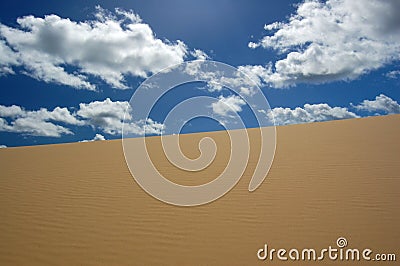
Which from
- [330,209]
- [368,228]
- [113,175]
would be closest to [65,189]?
[113,175]

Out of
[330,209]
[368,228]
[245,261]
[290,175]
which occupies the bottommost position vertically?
[245,261]

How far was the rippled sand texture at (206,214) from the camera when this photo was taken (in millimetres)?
4336

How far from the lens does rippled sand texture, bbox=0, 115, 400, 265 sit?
14.2 ft

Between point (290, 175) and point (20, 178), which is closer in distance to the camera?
point (290, 175)

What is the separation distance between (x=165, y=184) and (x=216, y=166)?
2255 millimetres

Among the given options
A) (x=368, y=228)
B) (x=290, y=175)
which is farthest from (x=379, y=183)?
(x=368, y=228)

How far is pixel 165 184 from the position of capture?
328 inches

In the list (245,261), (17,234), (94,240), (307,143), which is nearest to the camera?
(245,261)

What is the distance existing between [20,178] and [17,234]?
5683 mm

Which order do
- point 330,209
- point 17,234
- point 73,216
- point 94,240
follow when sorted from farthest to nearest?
point 73,216, point 330,209, point 17,234, point 94,240

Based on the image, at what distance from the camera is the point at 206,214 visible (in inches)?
228

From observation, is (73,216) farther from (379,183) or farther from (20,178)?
(379,183)

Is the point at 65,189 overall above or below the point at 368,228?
above

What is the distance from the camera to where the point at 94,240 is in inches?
187
